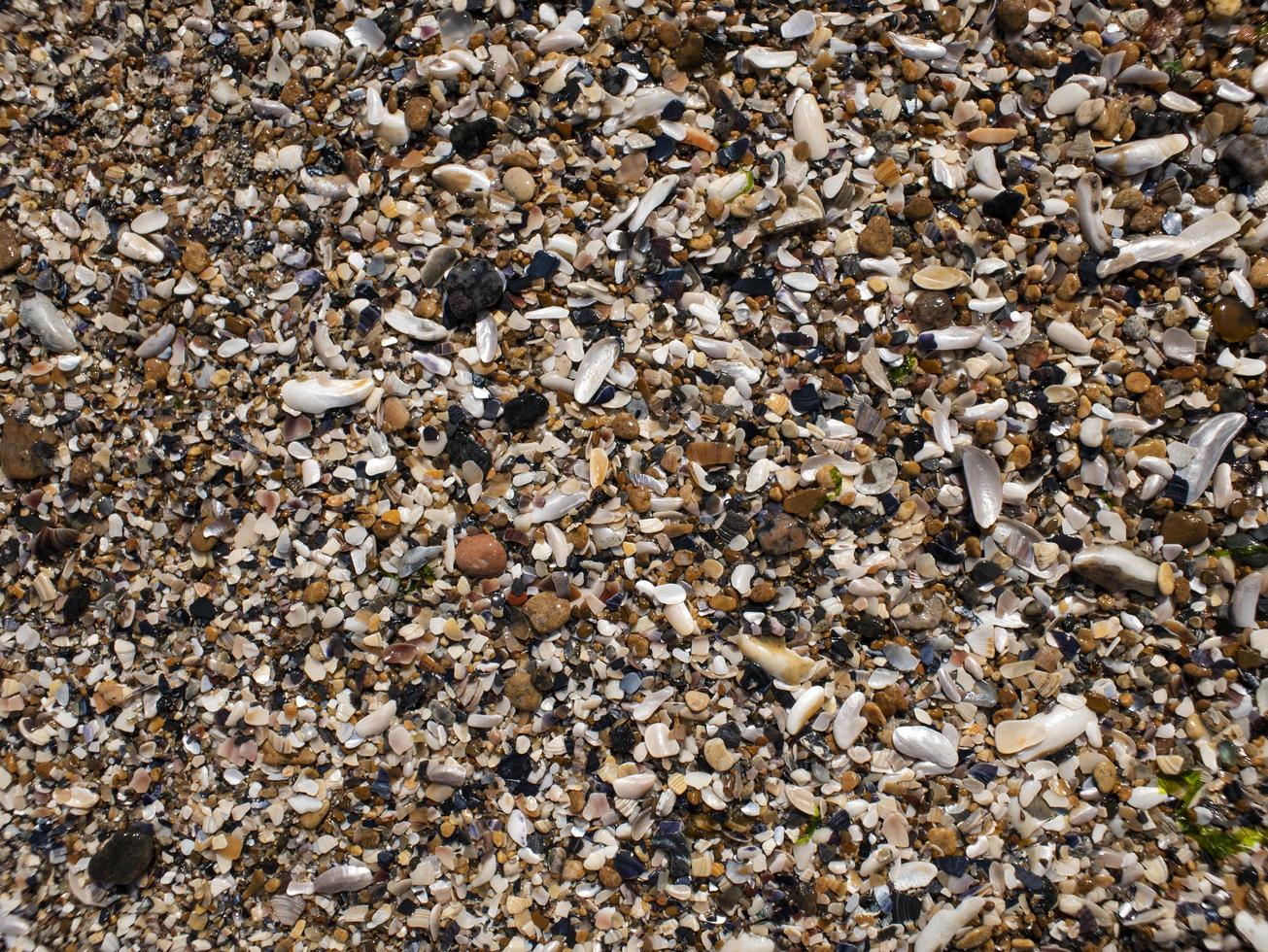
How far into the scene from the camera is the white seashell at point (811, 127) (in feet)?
5.97

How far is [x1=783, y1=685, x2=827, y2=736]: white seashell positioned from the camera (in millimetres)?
1714

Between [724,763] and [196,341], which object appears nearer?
[724,763]

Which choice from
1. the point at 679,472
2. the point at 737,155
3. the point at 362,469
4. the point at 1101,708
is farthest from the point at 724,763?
the point at 737,155

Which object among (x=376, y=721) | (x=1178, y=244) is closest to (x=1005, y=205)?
(x=1178, y=244)

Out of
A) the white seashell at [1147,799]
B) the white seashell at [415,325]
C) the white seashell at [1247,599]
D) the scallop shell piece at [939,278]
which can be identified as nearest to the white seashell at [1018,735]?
the white seashell at [1147,799]

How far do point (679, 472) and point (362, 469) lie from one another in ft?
2.14

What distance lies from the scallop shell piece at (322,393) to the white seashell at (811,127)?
104 cm

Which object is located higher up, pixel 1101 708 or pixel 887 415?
pixel 887 415

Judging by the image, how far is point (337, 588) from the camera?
1787 millimetres

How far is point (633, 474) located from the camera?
1.79 m

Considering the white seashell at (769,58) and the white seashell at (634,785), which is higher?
the white seashell at (769,58)

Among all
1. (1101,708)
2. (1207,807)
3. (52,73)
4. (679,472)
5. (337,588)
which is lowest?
(1207,807)

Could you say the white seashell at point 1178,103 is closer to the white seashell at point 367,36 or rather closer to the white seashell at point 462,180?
the white seashell at point 462,180

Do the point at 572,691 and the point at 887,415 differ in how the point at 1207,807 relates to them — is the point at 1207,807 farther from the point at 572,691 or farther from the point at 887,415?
the point at 572,691
